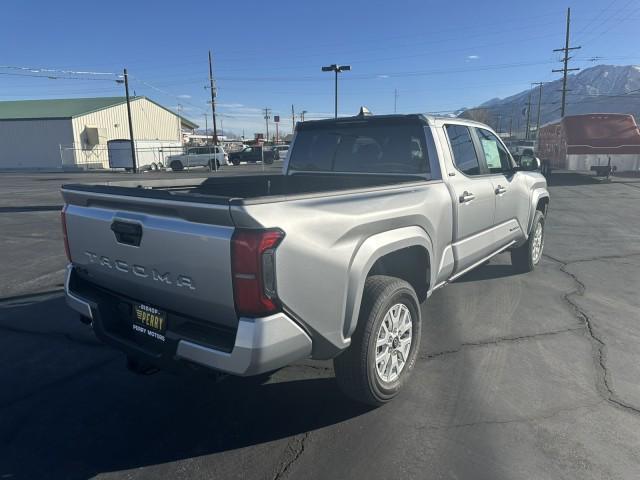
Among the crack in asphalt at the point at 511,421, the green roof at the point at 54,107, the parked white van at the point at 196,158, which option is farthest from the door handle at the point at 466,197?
the green roof at the point at 54,107

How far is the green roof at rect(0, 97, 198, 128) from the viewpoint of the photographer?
4516 cm

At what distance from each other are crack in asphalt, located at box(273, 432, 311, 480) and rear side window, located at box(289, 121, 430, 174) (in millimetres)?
2458

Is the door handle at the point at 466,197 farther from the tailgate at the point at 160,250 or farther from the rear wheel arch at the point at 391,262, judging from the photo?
the tailgate at the point at 160,250

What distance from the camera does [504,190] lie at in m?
5.05

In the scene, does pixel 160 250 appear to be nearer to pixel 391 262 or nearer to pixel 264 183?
pixel 391 262

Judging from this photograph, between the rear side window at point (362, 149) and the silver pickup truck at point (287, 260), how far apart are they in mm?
19

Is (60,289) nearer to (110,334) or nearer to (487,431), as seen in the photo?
(110,334)

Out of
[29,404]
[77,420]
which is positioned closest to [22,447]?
[77,420]

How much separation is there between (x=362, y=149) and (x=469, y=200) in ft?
3.77

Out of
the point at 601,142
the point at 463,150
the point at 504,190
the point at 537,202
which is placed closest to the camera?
the point at 463,150

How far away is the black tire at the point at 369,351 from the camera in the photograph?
2.93 metres

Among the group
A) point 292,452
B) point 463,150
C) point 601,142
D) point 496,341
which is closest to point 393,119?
point 463,150

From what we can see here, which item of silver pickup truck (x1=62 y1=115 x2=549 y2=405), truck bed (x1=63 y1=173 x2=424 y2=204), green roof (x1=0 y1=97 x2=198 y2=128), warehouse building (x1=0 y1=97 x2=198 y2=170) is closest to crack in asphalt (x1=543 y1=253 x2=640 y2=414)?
silver pickup truck (x1=62 y1=115 x2=549 y2=405)

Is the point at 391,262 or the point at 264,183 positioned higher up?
the point at 264,183
